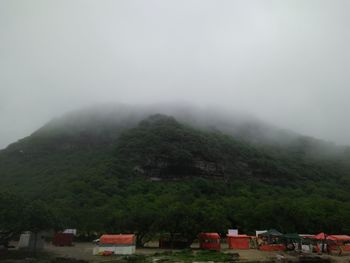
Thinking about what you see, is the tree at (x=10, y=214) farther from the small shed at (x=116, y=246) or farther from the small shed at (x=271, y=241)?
the small shed at (x=271, y=241)

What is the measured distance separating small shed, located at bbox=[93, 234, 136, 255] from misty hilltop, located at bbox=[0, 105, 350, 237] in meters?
39.2

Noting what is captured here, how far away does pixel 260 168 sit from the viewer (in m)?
155

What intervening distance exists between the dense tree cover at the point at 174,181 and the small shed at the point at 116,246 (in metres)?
9.69

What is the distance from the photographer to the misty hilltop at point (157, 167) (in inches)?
4070

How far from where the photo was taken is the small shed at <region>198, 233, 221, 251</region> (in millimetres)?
52031

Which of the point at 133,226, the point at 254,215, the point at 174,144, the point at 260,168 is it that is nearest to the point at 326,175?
the point at 260,168

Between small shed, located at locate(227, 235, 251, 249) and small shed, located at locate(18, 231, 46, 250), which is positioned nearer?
small shed, located at locate(18, 231, 46, 250)

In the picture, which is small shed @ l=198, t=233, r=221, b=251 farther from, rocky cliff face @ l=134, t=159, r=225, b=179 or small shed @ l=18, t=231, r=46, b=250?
→ rocky cliff face @ l=134, t=159, r=225, b=179

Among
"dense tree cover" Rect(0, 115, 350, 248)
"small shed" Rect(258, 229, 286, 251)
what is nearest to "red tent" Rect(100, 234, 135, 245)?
"dense tree cover" Rect(0, 115, 350, 248)

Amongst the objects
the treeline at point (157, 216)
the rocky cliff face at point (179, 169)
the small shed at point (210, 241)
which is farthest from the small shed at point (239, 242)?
the rocky cliff face at point (179, 169)

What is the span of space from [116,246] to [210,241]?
14229 millimetres

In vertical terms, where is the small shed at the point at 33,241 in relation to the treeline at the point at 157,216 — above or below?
below

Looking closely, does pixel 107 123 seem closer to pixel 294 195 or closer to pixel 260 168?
pixel 260 168

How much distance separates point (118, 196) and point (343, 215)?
188ft
